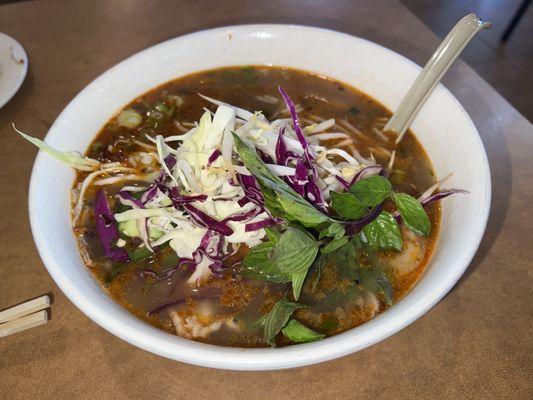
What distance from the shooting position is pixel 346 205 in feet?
3.47

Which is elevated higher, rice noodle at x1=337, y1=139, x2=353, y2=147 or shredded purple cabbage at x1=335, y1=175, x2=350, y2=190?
shredded purple cabbage at x1=335, y1=175, x2=350, y2=190

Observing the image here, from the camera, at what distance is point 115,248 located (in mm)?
1221

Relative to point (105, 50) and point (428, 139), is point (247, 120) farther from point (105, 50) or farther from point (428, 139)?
point (105, 50)

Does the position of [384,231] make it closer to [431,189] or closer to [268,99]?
[431,189]

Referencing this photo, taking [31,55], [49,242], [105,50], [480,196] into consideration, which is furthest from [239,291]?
[31,55]

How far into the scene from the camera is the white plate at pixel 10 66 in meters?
1.65

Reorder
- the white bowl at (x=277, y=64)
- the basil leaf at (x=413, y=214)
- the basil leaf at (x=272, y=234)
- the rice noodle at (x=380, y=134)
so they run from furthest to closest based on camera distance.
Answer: the rice noodle at (x=380, y=134) → the basil leaf at (x=413, y=214) → the basil leaf at (x=272, y=234) → the white bowl at (x=277, y=64)

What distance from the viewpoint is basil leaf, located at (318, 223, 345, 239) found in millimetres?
1038

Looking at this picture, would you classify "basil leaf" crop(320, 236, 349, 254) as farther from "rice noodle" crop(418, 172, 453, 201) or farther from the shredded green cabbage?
the shredded green cabbage

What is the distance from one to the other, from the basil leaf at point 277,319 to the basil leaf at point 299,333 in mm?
22

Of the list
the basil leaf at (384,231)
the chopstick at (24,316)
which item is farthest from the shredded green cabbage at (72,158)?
the basil leaf at (384,231)

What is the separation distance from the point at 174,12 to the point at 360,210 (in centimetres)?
154

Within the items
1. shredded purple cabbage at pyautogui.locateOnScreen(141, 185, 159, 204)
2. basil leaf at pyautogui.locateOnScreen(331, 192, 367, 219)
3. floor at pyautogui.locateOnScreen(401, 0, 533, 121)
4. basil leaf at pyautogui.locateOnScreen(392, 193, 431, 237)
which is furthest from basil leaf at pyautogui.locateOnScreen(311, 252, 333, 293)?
floor at pyautogui.locateOnScreen(401, 0, 533, 121)

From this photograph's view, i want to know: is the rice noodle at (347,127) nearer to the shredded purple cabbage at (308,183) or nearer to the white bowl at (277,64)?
the white bowl at (277,64)
